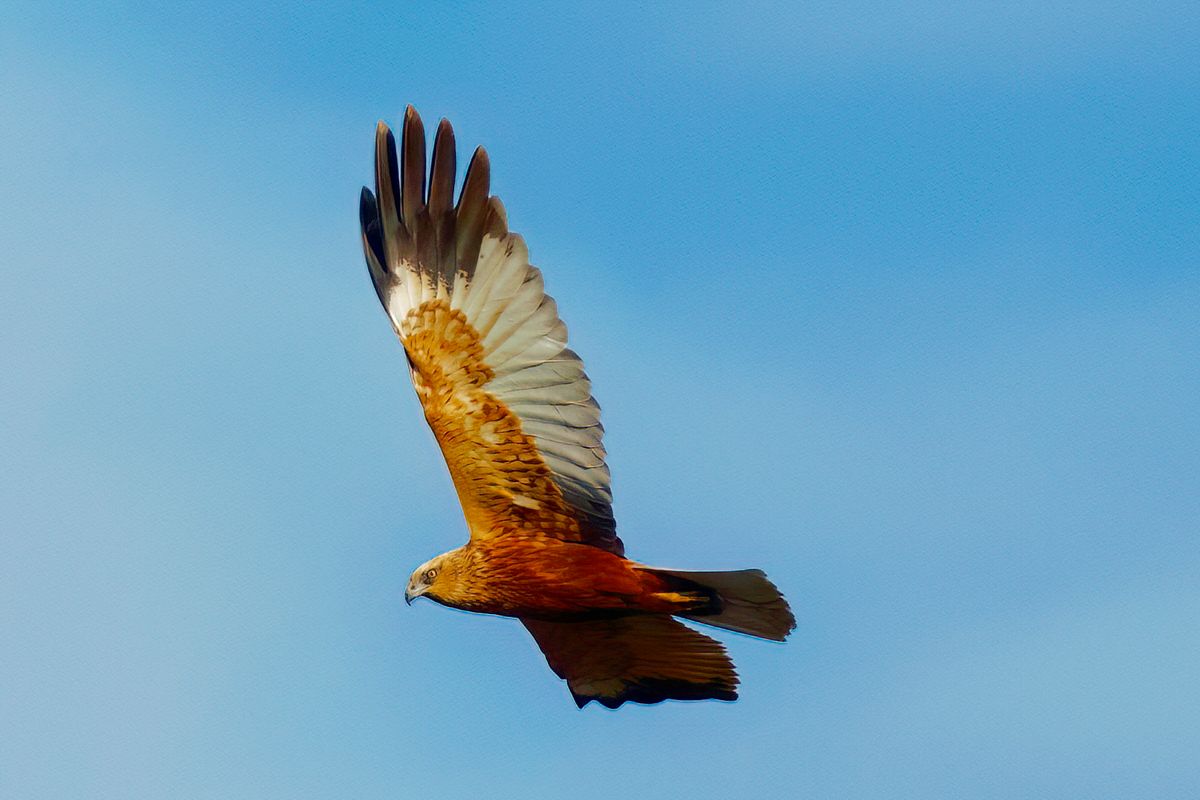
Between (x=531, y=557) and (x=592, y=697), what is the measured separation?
2014mm

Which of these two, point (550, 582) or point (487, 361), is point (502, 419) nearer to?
point (487, 361)

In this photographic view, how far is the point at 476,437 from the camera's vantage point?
1396cm

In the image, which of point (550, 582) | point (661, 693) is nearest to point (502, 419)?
point (550, 582)

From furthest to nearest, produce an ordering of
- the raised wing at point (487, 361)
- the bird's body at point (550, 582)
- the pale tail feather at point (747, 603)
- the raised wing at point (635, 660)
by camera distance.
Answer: the raised wing at point (635, 660) → the bird's body at point (550, 582) → the raised wing at point (487, 361) → the pale tail feather at point (747, 603)

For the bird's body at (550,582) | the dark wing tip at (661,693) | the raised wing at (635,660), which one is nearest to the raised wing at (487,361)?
the bird's body at (550,582)

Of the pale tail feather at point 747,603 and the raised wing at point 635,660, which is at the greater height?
the raised wing at point 635,660

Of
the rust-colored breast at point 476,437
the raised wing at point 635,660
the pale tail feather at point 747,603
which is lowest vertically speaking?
the pale tail feather at point 747,603

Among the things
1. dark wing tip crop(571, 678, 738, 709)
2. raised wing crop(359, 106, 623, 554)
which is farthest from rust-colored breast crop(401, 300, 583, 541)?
dark wing tip crop(571, 678, 738, 709)

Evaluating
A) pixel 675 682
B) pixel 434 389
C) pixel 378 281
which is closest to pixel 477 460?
pixel 434 389

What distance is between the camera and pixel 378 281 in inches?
567

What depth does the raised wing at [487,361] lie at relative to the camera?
1376cm

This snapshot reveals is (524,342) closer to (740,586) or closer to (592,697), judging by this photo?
(740,586)

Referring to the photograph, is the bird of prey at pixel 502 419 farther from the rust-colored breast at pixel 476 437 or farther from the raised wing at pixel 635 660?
the raised wing at pixel 635 660

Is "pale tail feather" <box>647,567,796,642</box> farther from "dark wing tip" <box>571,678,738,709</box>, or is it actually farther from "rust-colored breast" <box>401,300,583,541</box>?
"dark wing tip" <box>571,678,738,709</box>
